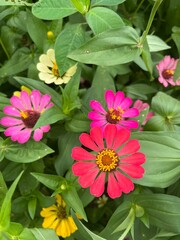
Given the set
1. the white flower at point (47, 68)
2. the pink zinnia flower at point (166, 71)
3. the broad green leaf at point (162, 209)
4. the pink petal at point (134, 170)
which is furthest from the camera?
the pink zinnia flower at point (166, 71)

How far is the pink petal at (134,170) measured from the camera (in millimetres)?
713

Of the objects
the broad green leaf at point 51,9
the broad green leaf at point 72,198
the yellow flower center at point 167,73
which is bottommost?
the yellow flower center at point 167,73

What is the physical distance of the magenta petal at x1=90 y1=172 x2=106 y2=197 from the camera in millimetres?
730

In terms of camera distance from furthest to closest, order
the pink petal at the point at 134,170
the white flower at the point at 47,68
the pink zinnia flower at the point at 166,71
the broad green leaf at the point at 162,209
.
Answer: the pink zinnia flower at the point at 166,71 → the white flower at the point at 47,68 → the broad green leaf at the point at 162,209 → the pink petal at the point at 134,170

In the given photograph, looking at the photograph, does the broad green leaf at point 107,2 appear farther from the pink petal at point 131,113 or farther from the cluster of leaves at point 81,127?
the pink petal at point 131,113

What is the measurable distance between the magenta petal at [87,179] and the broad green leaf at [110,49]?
8.0 inches

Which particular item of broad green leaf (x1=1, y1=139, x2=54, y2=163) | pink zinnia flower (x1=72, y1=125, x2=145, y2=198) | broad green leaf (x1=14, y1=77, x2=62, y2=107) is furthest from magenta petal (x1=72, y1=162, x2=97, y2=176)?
broad green leaf (x1=14, y1=77, x2=62, y2=107)

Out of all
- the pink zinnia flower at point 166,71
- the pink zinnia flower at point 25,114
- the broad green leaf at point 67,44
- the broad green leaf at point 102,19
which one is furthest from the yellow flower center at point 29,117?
the pink zinnia flower at point 166,71

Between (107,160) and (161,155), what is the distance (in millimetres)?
111

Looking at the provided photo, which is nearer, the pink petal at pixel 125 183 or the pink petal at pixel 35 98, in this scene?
the pink petal at pixel 125 183

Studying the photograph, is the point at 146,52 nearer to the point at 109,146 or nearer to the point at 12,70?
the point at 109,146

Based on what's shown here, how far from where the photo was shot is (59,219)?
90 cm

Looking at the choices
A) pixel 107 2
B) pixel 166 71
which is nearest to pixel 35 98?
pixel 107 2

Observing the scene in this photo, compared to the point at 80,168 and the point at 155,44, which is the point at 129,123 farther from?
the point at 155,44
